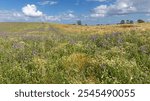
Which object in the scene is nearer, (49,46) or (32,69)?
(32,69)

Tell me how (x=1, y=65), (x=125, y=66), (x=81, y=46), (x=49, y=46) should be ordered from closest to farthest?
1. (x=125, y=66)
2. (x=1, y=65)
3. (x=81, y=46)
4. (x=49, y=46)

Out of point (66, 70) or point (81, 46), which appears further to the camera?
point (81, 46)

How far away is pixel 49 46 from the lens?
557 inches

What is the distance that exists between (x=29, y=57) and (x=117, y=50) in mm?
2830

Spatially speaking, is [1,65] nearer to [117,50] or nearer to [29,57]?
[29,57]

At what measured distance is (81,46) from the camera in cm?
1288

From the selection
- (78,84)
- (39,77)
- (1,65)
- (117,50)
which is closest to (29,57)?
(1,65)

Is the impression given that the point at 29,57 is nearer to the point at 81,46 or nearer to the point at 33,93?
the point at 81,46

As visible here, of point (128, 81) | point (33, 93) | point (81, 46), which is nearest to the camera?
point (33, 93)

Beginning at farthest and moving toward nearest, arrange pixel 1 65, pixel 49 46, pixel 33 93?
pixel 49 46 → pixel 1 65 → pixel 33 93

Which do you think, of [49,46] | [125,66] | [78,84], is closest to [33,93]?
[78,84]

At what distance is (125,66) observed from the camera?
32.1 feet

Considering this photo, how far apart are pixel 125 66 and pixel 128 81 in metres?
0.73

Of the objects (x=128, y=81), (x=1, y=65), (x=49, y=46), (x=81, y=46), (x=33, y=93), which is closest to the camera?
(x=33, y=93)
